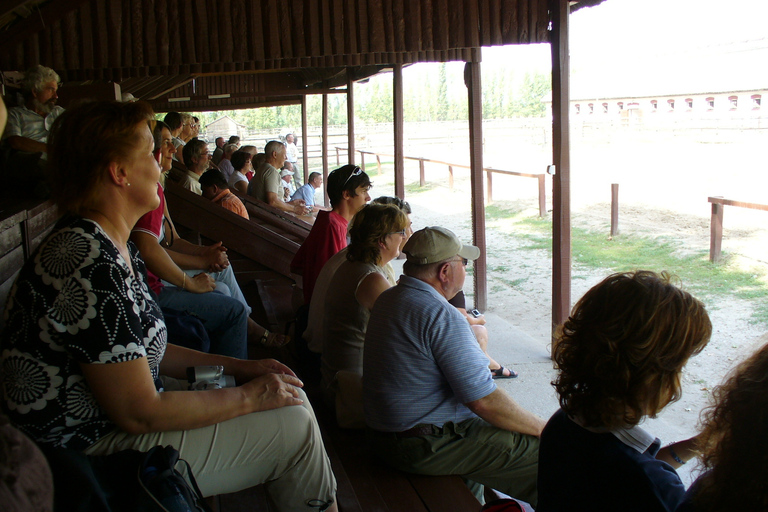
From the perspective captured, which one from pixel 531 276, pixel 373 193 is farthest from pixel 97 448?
pixel 373 193

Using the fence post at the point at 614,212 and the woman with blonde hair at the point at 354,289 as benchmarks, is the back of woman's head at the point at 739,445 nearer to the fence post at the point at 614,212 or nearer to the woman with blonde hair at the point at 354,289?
the woman with blonde hair at the point at 354,289

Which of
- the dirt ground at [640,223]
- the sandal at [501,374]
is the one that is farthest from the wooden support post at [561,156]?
the dirt ground at [640,223]

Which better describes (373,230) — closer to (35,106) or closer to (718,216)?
(35,106)

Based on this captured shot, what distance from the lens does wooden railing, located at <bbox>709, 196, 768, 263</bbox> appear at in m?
7.50

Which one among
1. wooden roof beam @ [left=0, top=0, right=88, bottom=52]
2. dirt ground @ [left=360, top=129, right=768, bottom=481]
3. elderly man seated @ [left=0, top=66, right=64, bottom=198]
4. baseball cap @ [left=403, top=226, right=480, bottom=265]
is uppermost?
wooden roof beam @ [left=0, top=0, right=88, bottom=52]

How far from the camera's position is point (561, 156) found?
4758 millimetres

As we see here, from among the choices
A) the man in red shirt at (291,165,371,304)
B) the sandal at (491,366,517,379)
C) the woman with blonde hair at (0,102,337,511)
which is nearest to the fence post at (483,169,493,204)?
the sandal at (491,366,517,379)

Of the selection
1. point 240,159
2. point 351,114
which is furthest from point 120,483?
point 351,114

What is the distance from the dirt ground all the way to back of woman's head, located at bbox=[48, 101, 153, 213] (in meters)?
1.39

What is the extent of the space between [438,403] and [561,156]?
3.17m

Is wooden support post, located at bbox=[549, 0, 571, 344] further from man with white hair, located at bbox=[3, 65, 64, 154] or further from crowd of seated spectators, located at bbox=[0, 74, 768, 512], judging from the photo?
man with white hair, located at bbox=[3, 65, 64, 154]

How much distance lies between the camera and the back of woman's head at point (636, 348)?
4.14 feet

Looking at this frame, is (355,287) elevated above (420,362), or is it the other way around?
(355,287)

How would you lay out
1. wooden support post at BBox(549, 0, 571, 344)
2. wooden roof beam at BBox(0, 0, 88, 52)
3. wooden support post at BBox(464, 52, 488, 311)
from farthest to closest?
wooden support post at BBox(464, 52, 488, 311) → wooden support post at BBox(549, 0, 571, 344) → wooden roof beam at BBox(0, 0, 88, 52)
